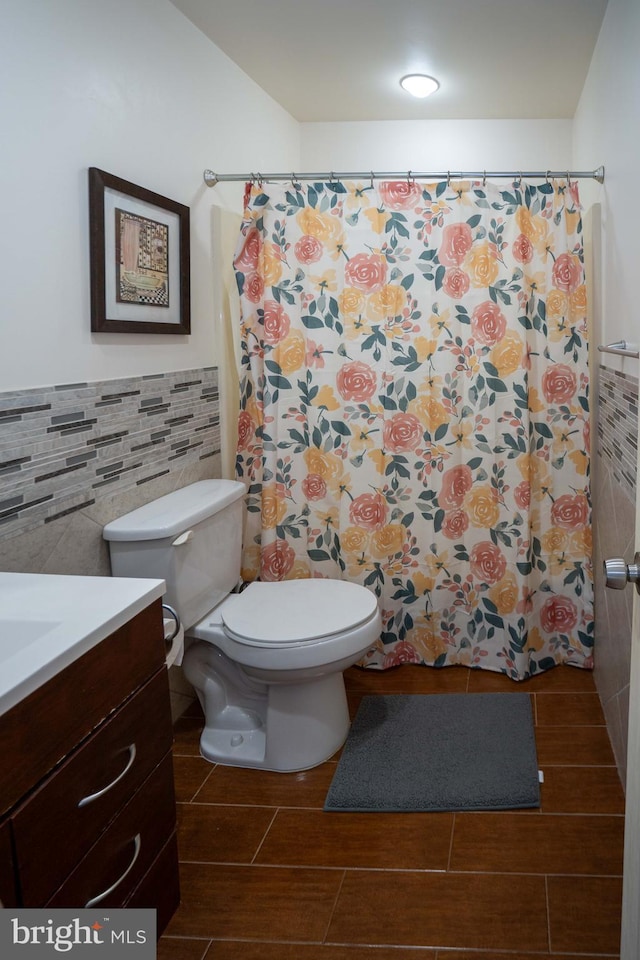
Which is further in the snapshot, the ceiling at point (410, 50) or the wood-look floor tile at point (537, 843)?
the ceiling at point (410, 50)

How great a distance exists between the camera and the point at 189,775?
7.48 ft

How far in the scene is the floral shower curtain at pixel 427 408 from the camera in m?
2.70

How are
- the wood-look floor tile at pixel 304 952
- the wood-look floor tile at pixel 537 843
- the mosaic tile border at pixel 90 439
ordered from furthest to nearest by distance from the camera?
the wood-look floor tile at pixel 537 843 → the mosaic tile border at pixel 90 439 → the wood-look floor tile at pixel 304 952

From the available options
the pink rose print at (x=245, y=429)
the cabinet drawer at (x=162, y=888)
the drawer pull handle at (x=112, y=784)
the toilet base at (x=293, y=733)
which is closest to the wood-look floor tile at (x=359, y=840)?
the toilet base at (x=293, y=733)

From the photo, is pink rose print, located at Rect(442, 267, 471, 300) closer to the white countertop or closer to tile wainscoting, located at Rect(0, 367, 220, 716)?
tile wainscoting, located at Rect(0, 367, 220, 716)

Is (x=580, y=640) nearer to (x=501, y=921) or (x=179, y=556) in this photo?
(x=501, y=921)

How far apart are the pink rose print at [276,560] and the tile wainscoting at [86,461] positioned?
0.42 m

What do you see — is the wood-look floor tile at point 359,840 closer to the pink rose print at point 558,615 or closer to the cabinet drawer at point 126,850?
the cabinet drawer at point 126,850

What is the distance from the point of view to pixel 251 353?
2812 millimetres

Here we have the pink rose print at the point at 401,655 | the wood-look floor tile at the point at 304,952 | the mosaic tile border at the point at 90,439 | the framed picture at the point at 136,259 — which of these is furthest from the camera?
the pink rose print at the point at 401,655

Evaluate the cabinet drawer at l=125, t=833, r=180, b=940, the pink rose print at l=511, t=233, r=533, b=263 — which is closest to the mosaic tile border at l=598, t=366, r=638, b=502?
the pink rose print at l=511, t=233, r=533, b=263

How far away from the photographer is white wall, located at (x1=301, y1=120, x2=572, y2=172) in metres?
3.44

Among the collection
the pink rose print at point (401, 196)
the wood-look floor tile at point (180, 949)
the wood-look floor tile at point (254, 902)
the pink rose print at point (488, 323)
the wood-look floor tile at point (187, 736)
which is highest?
the pink rose print at point (401, 196)

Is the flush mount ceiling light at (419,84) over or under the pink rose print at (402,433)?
over
